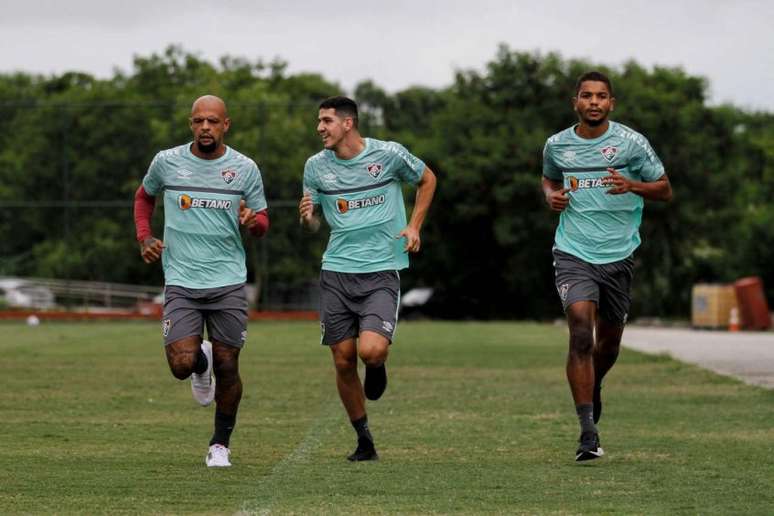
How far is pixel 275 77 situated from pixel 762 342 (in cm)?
5865

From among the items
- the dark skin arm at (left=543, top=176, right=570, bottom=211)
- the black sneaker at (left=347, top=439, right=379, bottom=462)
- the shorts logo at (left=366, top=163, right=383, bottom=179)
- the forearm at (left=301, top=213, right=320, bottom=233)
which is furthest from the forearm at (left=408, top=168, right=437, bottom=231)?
the black sneaker at (left=347, top=439, right=379, bottom=462)

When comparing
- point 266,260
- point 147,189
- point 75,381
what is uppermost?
point 147,189

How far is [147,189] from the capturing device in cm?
987

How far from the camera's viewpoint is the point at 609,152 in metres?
10.2

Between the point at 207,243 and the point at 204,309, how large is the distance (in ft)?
1.34

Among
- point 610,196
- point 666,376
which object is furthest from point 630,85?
point 610,196

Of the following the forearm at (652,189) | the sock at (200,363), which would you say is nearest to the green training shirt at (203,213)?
the sock at (200,363)

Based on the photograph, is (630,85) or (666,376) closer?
(666,376)

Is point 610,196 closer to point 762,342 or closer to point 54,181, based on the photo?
point 762,342

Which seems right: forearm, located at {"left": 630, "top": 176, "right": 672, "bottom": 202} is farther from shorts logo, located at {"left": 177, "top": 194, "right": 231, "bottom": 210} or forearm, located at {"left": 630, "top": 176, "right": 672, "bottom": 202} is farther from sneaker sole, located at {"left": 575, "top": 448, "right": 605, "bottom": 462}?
shorts logo, located at {"left": 177, "top": 194, "right": 231, "bottom": 210}

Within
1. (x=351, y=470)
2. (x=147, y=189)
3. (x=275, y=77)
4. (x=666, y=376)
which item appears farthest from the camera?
(x=275, y=77)

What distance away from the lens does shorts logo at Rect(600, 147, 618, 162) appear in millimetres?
10180

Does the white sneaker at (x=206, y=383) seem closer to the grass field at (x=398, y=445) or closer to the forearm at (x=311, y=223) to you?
the grass field at (x=398, y=445)

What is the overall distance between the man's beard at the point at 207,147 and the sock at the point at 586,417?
2.72m
